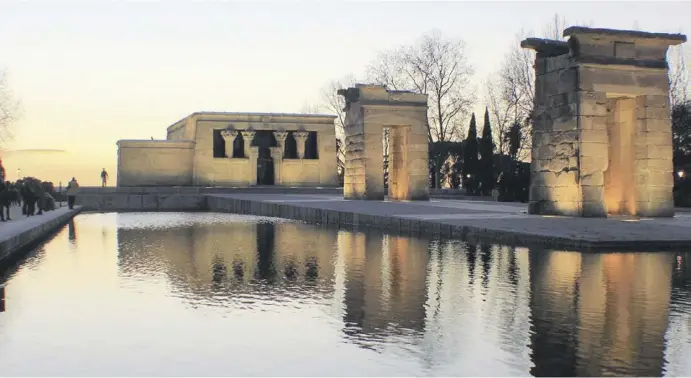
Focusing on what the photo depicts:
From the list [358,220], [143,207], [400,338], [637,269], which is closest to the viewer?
[400,338]

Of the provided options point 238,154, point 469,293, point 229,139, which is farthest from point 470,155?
point 469,293

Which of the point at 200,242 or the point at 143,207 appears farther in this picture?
the point at 143,207

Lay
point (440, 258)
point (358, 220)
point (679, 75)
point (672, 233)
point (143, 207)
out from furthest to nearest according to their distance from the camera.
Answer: point (679, 75), point (143, 207), point (358, 220), point (672, 233), point (440, 258)

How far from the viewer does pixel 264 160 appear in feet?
195

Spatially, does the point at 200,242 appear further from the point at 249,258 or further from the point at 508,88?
the point at 508,88

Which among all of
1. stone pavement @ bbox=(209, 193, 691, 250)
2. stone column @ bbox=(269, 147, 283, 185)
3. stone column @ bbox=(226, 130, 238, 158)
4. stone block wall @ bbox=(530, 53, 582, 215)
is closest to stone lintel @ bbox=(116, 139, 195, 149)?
stone column @ bbox=(226, 130, 238, 158)

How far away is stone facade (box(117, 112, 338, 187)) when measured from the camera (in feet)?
189

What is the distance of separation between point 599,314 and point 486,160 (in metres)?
47.0

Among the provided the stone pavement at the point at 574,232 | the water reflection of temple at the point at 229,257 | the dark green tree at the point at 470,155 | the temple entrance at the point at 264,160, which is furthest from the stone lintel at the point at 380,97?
the temple entrance at the point at 264,160

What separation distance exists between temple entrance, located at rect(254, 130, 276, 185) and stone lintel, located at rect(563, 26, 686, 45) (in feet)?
127

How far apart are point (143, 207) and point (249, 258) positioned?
32.9 meters

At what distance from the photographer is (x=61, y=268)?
12.4m

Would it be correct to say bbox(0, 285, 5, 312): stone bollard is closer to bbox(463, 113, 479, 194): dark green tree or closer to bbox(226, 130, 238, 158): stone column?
bbox(463, 113, 479, 194): dark green tree

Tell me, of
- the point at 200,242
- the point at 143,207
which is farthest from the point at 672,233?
the point at 143,207
